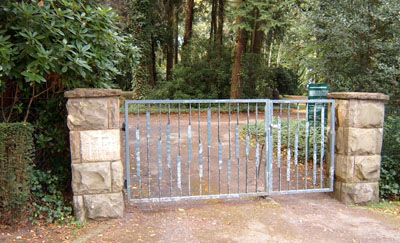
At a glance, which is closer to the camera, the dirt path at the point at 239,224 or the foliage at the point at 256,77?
the dirt path at the point at 239,224

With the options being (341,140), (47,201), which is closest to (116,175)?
(47,201)

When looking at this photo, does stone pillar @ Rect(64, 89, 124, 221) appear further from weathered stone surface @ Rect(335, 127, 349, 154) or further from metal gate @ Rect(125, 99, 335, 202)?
weathered stone surface @ Rect(335, 127, 349, 154)

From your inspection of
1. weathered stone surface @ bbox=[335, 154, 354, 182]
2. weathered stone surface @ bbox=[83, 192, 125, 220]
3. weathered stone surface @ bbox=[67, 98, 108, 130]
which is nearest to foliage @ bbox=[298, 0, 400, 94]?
weathered stone surface @ bbox=[335, 154, 354, 182]

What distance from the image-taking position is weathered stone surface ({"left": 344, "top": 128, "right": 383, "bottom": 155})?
482 cm

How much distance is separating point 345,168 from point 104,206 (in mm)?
3597

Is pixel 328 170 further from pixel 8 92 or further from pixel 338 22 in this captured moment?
pixel 8 92

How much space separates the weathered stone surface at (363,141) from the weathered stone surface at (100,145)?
3.44 metres

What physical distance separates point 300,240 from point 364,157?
1.99 m

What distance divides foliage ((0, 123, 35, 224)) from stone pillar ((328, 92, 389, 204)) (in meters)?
4.39

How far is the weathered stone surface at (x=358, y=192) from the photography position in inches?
193

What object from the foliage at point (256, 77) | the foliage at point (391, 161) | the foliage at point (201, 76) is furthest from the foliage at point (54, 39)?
the foliage at point (201, 76)

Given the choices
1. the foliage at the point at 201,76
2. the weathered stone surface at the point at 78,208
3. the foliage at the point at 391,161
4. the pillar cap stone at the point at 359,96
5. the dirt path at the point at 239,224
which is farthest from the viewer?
the foliage at the point at 201,76

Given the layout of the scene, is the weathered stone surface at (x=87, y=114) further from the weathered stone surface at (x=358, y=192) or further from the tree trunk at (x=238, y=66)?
the tree trunk at (x=238, y=66)

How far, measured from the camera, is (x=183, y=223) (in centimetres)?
409
